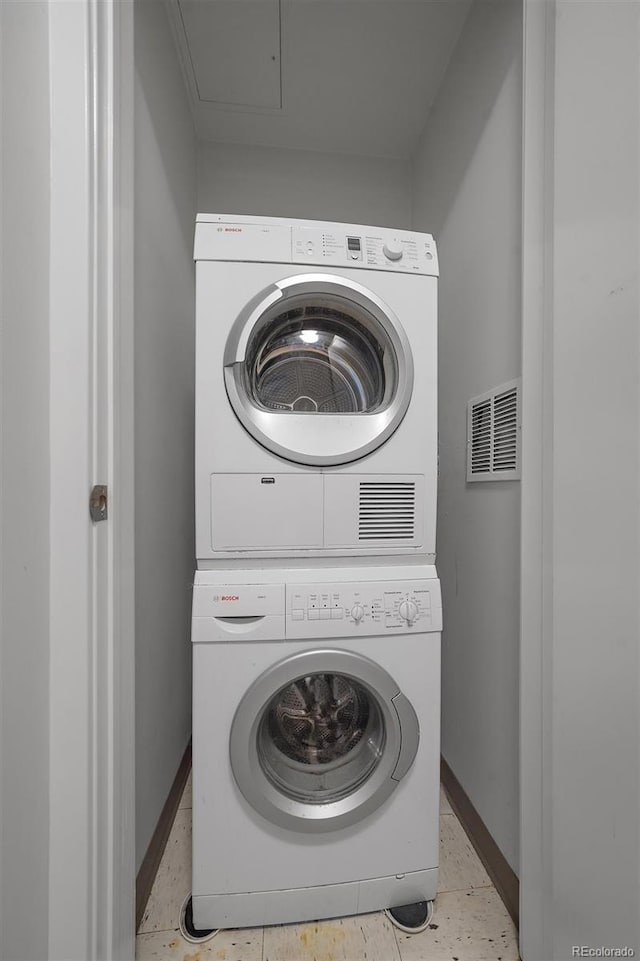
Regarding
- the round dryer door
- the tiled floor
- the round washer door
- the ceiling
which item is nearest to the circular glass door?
the round washer door

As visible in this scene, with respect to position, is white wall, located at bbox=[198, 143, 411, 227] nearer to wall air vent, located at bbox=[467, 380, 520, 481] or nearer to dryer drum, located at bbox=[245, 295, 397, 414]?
dryer drum, located at bbox=[245, 295, 397, 414]

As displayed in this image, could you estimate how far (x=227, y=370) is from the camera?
995 millimetres

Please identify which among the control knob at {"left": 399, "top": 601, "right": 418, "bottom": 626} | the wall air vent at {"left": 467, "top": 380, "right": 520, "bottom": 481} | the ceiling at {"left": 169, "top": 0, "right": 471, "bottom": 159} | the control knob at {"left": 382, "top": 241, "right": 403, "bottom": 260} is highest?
the ceiling at {"left": 169, "top": 0, "right": 471, "bottom": 159}

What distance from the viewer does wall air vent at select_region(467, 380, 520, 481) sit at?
1078 mm

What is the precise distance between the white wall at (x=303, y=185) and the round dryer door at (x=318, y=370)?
109 cm
